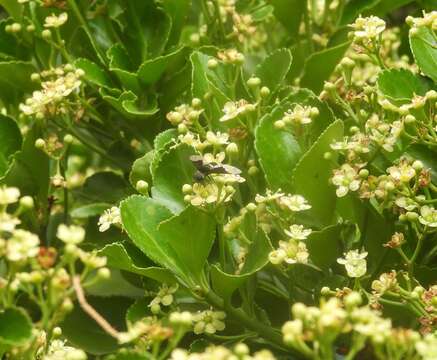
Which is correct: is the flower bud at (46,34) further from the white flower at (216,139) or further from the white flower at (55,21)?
the white flower at (216,139)

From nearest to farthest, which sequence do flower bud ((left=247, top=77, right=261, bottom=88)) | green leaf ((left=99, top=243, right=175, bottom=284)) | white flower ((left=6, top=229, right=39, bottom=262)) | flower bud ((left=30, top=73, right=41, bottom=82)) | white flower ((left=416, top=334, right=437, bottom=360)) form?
white flower ((left=416, top=334, right=437, bottom=360))
white flower ((left=6, top=229, right=39, bottom=262))
green leaf ((left=99, top=243, right=175, bottom=284))
flower bud ((left=247, top=77, right=261, bottom=88))
flower bud ((left=30, top=73, right=41, bottom=82))

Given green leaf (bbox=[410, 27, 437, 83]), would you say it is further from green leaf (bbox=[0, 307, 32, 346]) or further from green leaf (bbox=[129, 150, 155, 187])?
green leaf (bbox=[0, 307, 32, 346])

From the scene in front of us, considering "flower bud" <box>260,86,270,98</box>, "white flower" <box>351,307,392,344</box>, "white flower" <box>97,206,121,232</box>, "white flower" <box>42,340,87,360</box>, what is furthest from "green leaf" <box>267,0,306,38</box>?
"white flower" <box>351,307,392,344</box>

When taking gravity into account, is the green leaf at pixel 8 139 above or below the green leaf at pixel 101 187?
above

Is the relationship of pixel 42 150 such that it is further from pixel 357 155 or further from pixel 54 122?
pixel 357 155

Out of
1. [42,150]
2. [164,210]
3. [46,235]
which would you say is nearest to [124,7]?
[42,150]

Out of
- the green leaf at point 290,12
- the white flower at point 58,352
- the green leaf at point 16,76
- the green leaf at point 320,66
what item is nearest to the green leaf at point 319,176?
the green leaf at point 320,66

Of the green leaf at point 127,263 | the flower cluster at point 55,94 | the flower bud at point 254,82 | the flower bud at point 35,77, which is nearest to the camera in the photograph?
the green leaf at point 127,263

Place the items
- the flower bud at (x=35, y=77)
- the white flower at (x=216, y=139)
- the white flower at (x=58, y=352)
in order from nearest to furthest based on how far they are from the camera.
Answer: the white flower at (x=58, y=352)
the white flower at (x=216, y=139)
the flower bud at (x=35, y=77)
